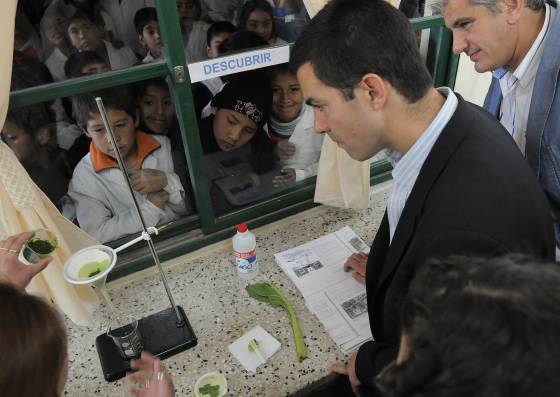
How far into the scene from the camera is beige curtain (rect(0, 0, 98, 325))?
3.35 ft

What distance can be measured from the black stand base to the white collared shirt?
1.21 metres

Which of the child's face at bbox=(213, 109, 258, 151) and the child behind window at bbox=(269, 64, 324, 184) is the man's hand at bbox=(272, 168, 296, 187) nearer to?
the child behind window at bbox=(269, 64, 324, 184)

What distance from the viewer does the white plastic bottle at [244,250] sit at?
4.68 ft

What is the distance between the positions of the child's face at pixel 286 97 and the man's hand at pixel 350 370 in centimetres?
109

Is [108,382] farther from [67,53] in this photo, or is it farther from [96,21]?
[96,21]

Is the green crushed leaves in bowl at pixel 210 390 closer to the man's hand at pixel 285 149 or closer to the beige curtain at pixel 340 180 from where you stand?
the beige curtain at pixel 340 180

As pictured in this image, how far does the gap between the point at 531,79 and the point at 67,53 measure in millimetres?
1830

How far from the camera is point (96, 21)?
6.38ft

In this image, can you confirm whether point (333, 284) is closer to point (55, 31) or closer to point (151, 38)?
point (151, 38)

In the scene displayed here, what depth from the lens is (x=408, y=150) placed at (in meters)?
0.98

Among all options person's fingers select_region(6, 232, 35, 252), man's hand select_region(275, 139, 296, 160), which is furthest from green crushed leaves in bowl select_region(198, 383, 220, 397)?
man's hand select_region(275, 139, 296, 160)

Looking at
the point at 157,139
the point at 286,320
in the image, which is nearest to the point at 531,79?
the point at 286,320

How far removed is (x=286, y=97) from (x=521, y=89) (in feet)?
2.89

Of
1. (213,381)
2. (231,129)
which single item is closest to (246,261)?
(213,381)
